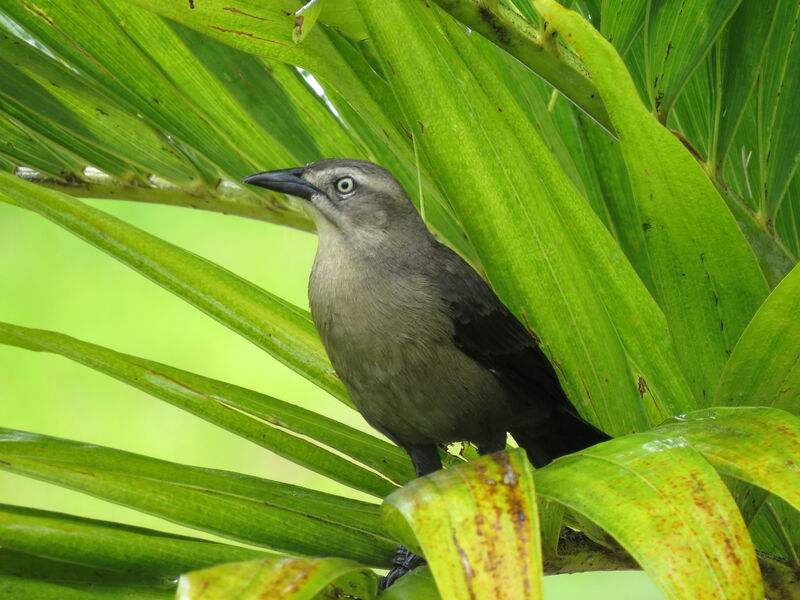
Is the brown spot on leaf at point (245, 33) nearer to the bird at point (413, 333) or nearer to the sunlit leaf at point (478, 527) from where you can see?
the bird at point (413, 333)

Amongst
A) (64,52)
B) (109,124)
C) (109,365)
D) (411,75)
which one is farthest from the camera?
(109,124)

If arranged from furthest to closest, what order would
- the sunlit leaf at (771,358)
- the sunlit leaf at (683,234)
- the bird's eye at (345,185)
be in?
the bird's eye at (345,185) → the sunlit leaf at (683,234) → the sunlit leaf at (771,358)

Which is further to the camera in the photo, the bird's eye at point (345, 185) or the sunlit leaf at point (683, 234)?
the bird's eye at point (345, 185)

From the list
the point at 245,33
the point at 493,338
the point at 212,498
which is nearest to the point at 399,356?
the point at 493,338

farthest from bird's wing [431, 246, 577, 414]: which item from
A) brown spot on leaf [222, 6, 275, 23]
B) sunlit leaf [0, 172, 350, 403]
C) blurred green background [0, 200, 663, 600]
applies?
blurred green background [0, 200, 663, 600]

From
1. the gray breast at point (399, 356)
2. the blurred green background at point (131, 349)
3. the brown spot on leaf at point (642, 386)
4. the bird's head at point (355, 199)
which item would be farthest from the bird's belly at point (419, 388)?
the blurred green background at point (131, 349)

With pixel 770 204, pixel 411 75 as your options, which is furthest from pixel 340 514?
pixel 770 204

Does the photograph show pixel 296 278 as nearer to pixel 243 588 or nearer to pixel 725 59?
pixel 725 59

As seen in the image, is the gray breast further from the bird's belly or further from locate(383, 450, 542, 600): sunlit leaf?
locate(383, 450, 542, 600): sunlit leaf
